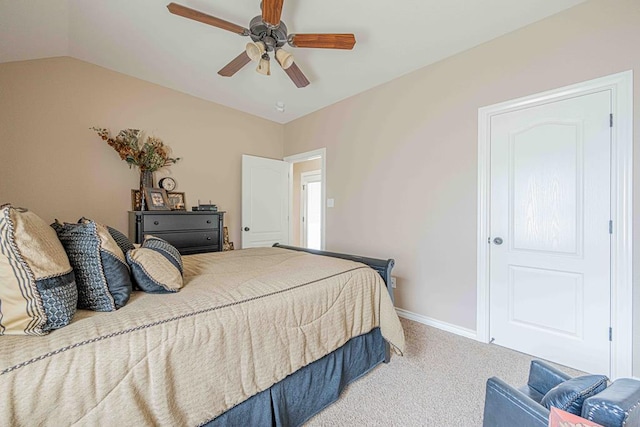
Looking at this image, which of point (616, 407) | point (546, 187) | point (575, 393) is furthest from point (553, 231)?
→ point (616, 407)

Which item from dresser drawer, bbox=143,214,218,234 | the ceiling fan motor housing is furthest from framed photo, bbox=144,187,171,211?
the ceiling fan motor housing

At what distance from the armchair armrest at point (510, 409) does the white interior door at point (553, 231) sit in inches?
65.4

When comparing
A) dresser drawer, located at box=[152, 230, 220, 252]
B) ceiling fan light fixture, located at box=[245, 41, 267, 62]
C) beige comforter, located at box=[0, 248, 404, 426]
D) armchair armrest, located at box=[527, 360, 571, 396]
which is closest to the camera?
beige comforter, located at box=[0, 248, 404, 426]

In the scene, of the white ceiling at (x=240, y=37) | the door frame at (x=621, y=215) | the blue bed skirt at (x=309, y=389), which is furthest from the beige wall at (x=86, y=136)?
the door frame at (x=621, y=215)

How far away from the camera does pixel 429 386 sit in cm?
175

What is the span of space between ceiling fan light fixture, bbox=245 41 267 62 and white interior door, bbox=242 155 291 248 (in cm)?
206

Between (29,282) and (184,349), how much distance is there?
524 millimetres

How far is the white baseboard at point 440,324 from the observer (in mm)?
2453

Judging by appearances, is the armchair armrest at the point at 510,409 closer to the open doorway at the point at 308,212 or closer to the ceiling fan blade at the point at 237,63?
the ceiling fan blade at the point at 237,63

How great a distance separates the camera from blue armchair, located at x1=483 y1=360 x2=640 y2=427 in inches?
25.2

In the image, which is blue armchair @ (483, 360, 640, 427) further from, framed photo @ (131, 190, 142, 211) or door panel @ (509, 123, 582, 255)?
framed photo @ (131, 190, 142, 211)

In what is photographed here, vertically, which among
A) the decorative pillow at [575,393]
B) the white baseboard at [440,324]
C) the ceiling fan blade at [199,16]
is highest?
the ceiling fan blade at [199,16]

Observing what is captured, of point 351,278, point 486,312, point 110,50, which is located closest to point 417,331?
point 486,312

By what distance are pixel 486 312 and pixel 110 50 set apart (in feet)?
14.0
